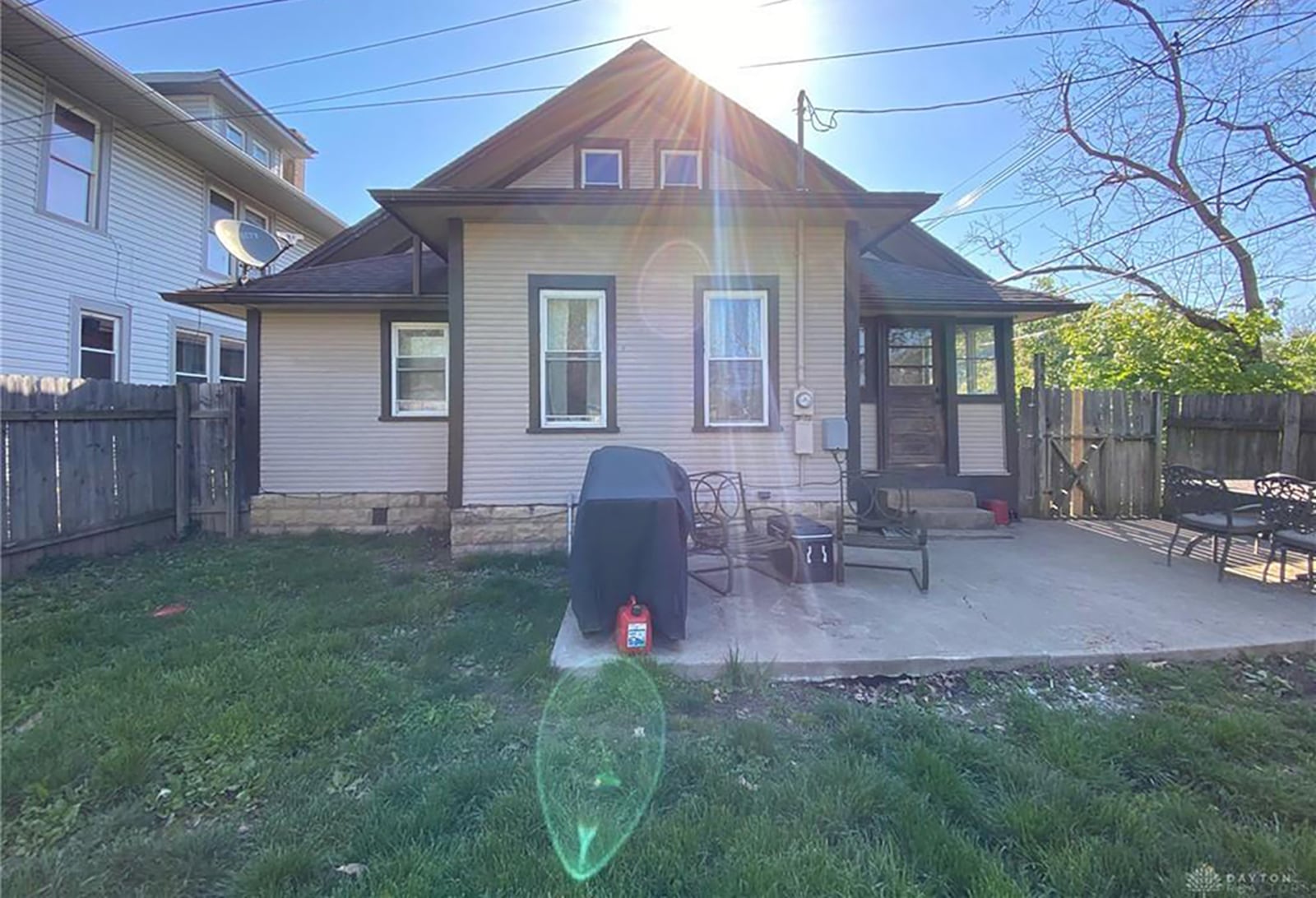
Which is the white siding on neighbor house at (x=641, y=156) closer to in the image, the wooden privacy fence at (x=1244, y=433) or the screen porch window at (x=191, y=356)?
the wooden privacy fence at (x=1244, y=433)

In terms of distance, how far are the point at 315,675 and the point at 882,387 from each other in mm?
7279

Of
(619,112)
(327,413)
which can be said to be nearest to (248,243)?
(327,413)

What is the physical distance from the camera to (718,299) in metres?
6.13

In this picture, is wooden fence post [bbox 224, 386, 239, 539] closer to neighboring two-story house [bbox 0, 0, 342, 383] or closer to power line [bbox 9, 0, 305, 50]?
neighboring two-story house [bbox 0, 0, 342, 383]

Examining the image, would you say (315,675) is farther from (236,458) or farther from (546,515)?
(236,458)

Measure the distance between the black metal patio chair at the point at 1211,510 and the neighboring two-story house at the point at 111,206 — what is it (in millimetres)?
13113

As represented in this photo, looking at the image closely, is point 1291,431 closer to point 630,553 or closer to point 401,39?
point 630,553

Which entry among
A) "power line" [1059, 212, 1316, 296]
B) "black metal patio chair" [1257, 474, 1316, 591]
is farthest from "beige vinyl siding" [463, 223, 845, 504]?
"power line" [1059, 212, 1316, 296]

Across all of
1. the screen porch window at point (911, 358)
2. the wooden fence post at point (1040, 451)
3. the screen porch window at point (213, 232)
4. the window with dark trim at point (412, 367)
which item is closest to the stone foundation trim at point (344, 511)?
the window with dark trim at point (412, 367)

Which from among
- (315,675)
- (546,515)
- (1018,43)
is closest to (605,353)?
(546,515)

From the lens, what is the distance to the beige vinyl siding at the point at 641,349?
595 cm

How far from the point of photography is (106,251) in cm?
950

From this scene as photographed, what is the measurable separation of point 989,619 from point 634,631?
248 centimetres

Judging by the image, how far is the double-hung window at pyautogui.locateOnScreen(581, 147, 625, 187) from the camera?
7.35 meters
